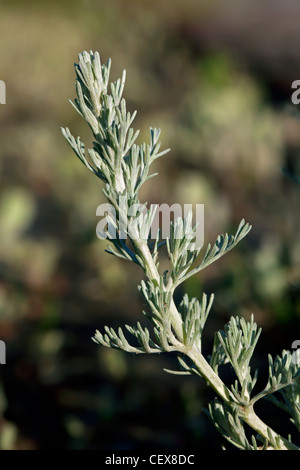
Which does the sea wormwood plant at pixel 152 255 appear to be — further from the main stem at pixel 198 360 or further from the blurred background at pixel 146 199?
the blurred background at pixel 146 199

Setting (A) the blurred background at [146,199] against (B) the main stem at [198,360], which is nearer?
(B) the main stem at [198,360]

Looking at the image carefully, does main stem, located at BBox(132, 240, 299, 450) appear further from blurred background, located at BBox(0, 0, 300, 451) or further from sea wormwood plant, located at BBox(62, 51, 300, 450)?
blurred background, located at BBox(0, 0, 300, 451)

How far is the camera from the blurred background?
7.00 ft

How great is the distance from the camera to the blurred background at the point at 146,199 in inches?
84.0

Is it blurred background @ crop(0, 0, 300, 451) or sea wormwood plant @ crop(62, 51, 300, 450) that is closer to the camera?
sea wormwood plant @ crop(62, 51, 300, 450)

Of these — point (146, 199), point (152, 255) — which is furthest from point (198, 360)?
point (146, 199)

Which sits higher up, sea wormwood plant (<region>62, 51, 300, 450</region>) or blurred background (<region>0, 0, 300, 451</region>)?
blurred background (<region>0, 0, 300, 451</region>)

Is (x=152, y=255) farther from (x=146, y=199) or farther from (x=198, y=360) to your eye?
(x=146, y=199)

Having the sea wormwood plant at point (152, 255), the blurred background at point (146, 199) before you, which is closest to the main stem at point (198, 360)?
the sea wormwood plant at point (152, 255)

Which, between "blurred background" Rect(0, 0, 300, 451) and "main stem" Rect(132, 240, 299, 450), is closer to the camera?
"main stem" Rect(132, 240, 299, 450)

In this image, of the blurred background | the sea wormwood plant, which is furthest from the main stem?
the blurred background

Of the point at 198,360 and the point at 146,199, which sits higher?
the point at 146,199

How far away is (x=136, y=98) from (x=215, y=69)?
0.82 m

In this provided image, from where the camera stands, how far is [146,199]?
12.0 ft
